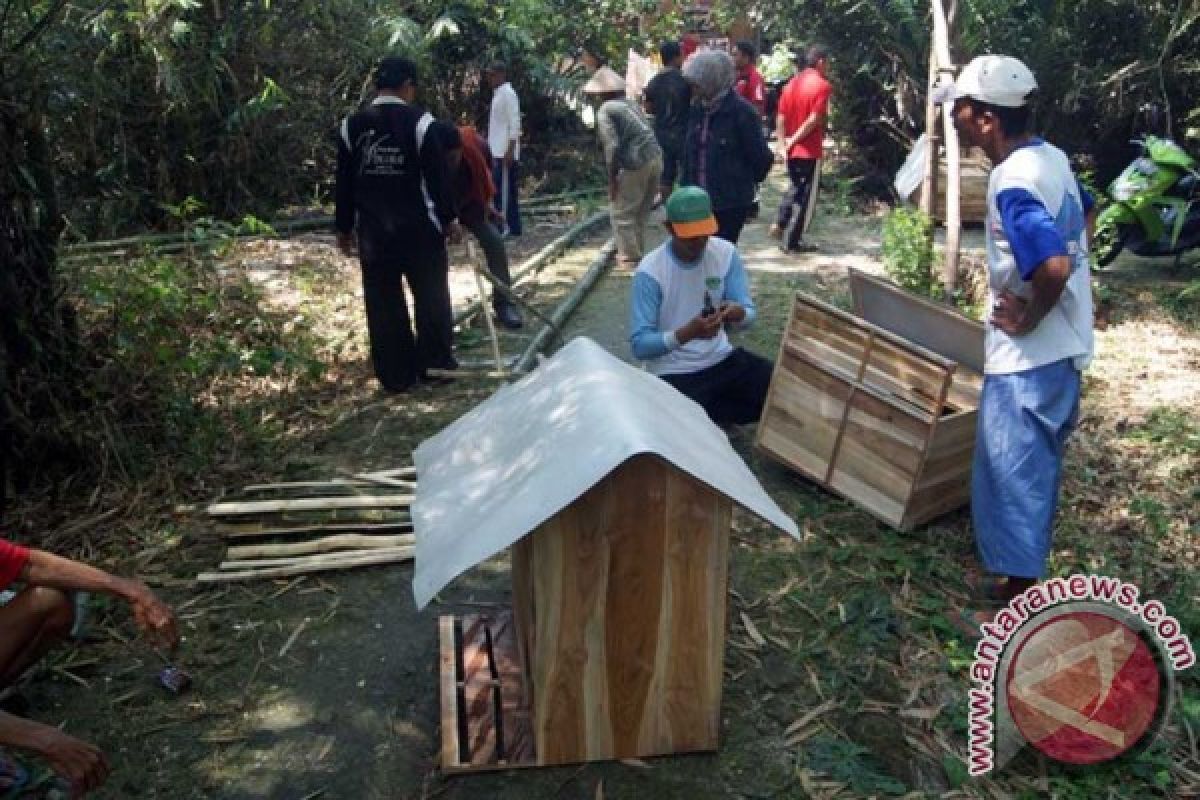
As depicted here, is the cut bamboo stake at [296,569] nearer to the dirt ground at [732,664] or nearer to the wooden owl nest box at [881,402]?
the dirt ground at [732,664]

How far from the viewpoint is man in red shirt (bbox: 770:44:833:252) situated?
910 cm

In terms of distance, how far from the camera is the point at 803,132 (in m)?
9.08

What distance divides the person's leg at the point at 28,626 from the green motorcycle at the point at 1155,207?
8002 millimetres

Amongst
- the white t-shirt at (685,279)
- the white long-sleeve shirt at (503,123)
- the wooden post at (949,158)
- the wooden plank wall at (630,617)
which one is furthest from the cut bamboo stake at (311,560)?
the white long-sleeve shirt at (503,123)

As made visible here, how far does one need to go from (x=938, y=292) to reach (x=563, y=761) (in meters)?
5.30

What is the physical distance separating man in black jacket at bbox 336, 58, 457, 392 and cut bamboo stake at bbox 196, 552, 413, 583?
2111 millimetres

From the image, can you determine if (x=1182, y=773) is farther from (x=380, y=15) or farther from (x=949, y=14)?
(x=380, y=15)

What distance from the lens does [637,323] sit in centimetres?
472

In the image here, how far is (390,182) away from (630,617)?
3.71 metres

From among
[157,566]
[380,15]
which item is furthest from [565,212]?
[157,566]

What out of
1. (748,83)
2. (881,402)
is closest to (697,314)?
(881,402)

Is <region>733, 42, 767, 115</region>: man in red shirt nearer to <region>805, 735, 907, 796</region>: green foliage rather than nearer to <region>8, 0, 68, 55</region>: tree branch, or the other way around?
<region>8, 0, 68, 55</region>: tree branch

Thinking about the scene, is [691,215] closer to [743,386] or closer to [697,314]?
[697,314]

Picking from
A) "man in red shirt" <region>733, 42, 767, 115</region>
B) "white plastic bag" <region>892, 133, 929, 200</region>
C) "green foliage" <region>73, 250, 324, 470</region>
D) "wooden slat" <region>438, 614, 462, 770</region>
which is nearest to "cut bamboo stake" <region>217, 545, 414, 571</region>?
"wooden slat" <region>438, 614, 462, 770</region>
